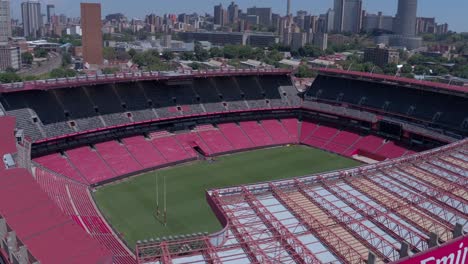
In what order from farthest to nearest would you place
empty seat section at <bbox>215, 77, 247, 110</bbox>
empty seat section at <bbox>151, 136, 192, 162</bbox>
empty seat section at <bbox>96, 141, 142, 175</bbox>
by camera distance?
empty seat section at <bbox>215, 77, 247, 110</bbox>, empty seat section at <bbox>151, 136, 192, 162</bbox>, empty seat section at <bbox>96, 141, 142, 175</bbox>

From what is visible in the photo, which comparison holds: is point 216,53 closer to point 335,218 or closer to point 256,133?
point 256,133

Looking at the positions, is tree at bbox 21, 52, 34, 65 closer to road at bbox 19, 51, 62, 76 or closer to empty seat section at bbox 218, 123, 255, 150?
road at bbox 19, 51, 62, 76

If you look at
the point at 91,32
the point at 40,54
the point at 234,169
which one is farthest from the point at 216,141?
the point at 40,54

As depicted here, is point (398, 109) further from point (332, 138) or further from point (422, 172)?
point (422, 172)

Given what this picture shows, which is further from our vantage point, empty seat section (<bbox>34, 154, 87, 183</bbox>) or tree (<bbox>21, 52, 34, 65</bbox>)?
tree (<bbox>21, 52, 34, 65</bbox>)

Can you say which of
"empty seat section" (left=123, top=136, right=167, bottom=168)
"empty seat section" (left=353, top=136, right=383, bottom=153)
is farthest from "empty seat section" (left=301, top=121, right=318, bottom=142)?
"empty seat section" (left=123, top=136, right=167, bottom=168)

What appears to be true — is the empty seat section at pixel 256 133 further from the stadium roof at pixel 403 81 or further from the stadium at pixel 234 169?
the stadium roof at pixel 403 81

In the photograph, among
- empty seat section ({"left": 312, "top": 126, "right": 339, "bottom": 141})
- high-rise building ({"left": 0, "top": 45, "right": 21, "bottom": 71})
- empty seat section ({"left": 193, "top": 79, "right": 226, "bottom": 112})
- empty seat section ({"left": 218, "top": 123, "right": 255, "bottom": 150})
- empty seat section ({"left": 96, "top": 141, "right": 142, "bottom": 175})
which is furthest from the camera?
high-rise building ({"left": 0, "top": 45, "right": 21, "bottom": 71})
